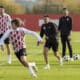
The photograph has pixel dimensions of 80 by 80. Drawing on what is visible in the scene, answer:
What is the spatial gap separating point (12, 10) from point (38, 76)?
4790 cm

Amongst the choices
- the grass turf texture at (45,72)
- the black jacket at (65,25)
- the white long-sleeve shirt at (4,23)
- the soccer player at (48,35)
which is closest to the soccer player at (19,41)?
the grass turf texture at (45,72)

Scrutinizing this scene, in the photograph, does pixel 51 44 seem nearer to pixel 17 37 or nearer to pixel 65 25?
pixel 65 25

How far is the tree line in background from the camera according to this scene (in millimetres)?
60469

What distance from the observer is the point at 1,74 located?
51.5 ft

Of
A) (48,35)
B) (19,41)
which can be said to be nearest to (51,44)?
(48,35)

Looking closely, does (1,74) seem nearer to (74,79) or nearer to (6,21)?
(74,79)

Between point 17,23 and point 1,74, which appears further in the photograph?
point 1,74

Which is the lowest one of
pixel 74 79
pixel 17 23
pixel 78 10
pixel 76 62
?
pixel 78 10

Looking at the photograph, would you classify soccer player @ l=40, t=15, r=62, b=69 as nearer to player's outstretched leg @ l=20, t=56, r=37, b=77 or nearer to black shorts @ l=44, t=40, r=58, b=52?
black shorts @ l=44, t=40, r=58, b=52

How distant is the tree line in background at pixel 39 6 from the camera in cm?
6047

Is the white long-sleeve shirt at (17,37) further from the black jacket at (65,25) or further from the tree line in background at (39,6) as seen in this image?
the tree line in background at (39,6)

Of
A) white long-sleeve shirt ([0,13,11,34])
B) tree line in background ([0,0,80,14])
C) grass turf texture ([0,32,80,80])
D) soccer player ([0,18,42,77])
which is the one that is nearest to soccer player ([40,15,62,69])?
grass turf texture ([0,32,80,80])

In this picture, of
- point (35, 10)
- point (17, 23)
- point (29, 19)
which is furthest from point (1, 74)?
point (35, 10)

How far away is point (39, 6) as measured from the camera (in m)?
64.4
